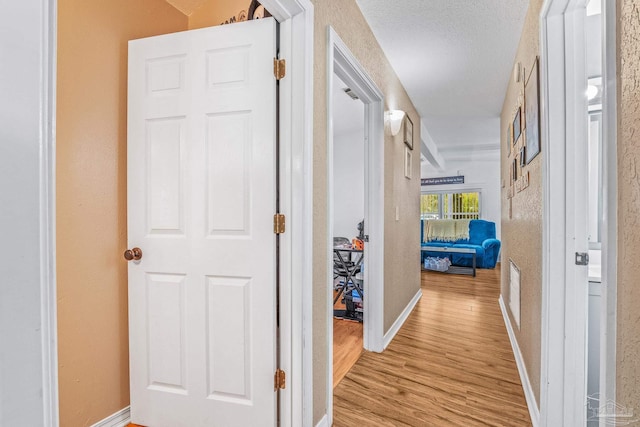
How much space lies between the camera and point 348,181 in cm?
589

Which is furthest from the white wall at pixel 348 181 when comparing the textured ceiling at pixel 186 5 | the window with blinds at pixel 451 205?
the textured ceiling at pixel 186 5

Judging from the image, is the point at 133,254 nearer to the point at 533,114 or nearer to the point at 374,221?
the point at 374,221

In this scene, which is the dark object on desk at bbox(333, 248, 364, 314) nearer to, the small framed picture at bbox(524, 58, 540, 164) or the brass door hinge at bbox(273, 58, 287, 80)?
the small framed picture at bbox(524, 58, 540, 164)

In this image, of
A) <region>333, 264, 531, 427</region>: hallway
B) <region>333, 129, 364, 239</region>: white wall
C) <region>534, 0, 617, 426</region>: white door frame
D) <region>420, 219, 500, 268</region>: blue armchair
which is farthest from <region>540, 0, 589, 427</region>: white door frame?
<region>420, 219, 500, 268</region>: blue armchair

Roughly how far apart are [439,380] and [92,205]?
2305 mm

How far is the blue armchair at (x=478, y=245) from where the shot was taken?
249 inches

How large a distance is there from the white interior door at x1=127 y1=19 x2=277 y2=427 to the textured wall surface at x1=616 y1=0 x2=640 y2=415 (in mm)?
1115

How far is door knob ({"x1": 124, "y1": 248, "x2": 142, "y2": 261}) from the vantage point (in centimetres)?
151

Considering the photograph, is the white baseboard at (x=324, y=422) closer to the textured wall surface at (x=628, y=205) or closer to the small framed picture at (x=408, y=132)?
the textured wall surface at (x=628, y=205)

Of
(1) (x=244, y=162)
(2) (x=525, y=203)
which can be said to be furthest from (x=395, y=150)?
(1) (x=244, y=162)

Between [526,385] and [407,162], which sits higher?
[407,162]

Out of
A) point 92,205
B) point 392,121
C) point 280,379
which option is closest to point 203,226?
point 92,205

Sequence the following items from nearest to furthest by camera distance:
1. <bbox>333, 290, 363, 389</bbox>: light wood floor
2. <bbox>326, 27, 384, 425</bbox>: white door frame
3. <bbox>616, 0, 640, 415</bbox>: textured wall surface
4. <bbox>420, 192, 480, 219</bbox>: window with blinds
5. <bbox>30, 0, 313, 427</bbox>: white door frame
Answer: <bbox>616, 0, 640, 415</bbox>: textured wall surface < <bbox>30, 0, 313, 427</bbox>: white door frame < <bbox>333, 290, 363, 389</bbox>: light wood floor < <bbox>326, 27, 384, 425</bbox>: white door frame < <bbox>420, 192, 480, 219</bbox>: window with blinds

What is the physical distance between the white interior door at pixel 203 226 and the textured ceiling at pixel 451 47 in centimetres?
117
